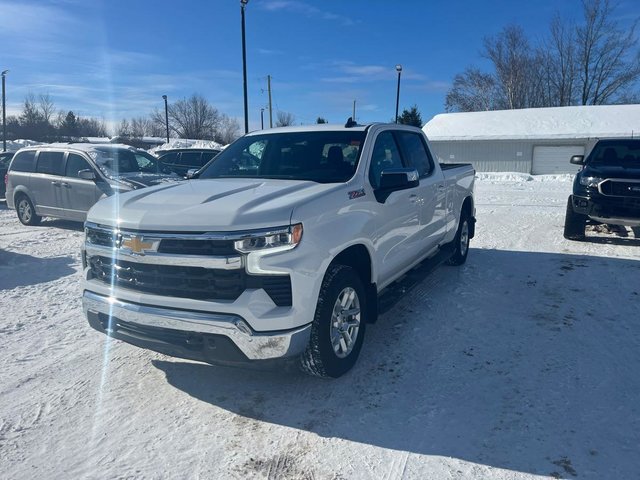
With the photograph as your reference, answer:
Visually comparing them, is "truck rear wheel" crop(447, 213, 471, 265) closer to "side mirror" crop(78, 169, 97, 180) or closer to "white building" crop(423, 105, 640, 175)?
"side mirror" crop(78, 169, 97, 180)

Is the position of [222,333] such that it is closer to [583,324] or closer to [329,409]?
[329,409]

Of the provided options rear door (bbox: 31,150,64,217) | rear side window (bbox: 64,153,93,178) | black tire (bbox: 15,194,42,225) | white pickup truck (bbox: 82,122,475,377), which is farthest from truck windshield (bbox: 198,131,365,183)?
black tire (bbox: 15,194,42,225)

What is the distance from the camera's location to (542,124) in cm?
3447

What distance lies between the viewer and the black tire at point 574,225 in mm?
8992

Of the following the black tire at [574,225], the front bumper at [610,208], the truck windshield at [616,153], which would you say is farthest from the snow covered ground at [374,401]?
the truck windshield at [616,153]

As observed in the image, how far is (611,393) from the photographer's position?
3.62 meters

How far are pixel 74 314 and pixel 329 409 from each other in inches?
134

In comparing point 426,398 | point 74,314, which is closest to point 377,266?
point 426,398

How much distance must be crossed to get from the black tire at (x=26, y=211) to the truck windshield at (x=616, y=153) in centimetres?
1199

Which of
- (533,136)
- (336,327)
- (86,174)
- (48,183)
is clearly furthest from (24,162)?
(533,136)

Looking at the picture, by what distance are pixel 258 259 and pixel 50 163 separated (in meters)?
9.93

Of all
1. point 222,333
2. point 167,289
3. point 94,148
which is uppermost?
point 94,148

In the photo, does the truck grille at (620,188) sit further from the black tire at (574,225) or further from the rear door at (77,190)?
the rear door at (77,190)

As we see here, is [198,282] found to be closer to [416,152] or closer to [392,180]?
[392,180]
